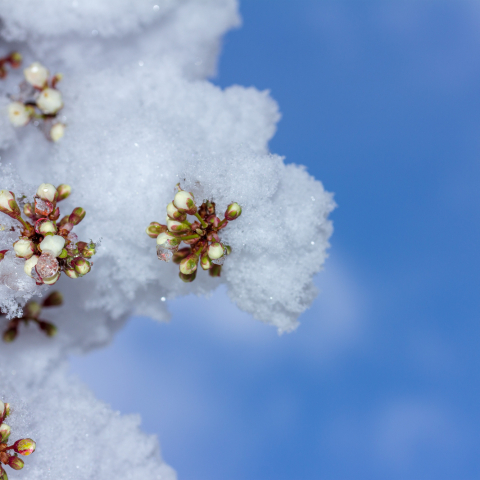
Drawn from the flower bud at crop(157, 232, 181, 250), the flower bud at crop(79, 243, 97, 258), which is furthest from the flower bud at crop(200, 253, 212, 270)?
the flower bud at crop(79, 243, 97, 258)

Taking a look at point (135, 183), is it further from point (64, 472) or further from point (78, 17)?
point (64, 472)

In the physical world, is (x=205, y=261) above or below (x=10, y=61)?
below

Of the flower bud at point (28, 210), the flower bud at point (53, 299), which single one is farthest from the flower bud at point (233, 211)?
the flower bud at point (53, 299)

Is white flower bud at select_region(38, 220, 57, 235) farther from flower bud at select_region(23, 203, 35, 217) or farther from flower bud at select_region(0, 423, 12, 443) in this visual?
flower bud at select_region(0, 423, 12, 443)

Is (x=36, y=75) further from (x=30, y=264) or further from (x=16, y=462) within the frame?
(x=16, y=462)

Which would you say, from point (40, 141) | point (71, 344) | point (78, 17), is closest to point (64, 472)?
point (71, 344)

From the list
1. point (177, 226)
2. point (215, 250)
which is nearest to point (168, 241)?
point (177, 226)

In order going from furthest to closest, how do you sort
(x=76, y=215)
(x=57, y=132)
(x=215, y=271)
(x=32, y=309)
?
1. (x=32, y=309)
2. (x=57, y=132)
3. (x=215, y=271)
4. (x=76, y=215)
